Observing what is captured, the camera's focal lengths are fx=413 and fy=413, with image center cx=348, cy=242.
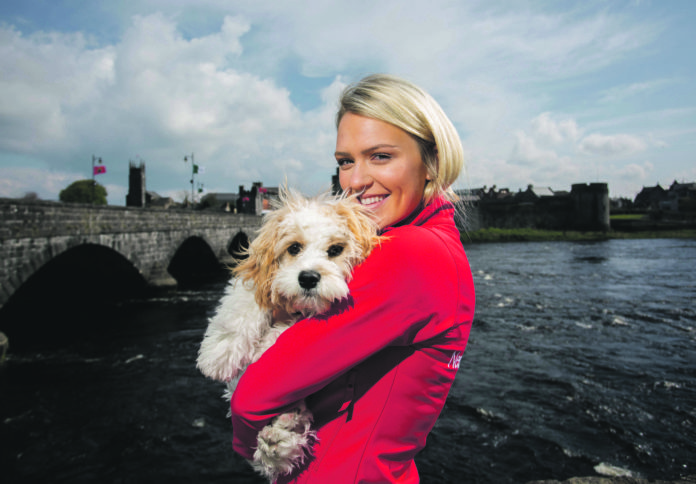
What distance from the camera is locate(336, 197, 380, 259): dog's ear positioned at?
146cm

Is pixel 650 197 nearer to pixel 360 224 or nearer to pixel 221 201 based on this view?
pixel 221 201

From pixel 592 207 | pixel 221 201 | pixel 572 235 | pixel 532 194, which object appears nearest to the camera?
pixel 572 235

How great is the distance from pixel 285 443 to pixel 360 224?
2.50ft

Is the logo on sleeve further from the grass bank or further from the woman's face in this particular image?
the grass bank

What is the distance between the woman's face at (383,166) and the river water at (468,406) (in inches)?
200

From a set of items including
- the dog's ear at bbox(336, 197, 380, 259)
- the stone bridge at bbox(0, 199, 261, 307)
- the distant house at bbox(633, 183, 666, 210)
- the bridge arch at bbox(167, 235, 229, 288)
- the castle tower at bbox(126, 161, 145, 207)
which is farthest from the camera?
the distant house at bbox(633, 183, 666, 210)

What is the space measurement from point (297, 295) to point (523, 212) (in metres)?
73.8

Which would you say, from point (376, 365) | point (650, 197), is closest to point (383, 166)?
point (376, 365)

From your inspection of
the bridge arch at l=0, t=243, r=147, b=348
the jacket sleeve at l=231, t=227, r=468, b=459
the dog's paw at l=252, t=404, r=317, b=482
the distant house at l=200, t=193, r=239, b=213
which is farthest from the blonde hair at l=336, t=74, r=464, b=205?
the distant house at l=200, t=193, r=239, b=213

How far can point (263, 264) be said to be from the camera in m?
1.61

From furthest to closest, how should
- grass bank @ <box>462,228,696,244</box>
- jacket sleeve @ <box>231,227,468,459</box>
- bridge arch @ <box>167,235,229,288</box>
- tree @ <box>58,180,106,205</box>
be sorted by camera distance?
tree @ <box>58,180,106,205</box> → grass bank @ <box>462,228,696,244</box> → bridge arch @ <box>167,235,229,288</box> → jacket sleeve @ <box>231,227,468,459</box>

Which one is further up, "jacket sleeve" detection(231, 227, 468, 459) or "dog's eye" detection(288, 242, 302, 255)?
"dog's eye" detection(288, 242, 302, 255)

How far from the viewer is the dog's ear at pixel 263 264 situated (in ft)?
5.15

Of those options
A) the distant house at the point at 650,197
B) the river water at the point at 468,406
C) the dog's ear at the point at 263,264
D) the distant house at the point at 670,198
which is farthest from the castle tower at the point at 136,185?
the distant house at the point at 650,197
